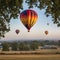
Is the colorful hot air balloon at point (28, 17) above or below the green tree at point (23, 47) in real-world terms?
above

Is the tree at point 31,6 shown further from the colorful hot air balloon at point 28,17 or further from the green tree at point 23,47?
the green tree at point 23,47

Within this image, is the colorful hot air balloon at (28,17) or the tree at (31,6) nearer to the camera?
the tree at (31,6)

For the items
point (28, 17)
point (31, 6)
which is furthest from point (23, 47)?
point (31, 6)

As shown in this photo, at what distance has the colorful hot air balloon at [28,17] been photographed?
101 feet

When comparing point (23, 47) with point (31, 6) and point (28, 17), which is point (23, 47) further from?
point (31, 6)

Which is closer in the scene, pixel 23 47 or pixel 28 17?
pixel 28 17

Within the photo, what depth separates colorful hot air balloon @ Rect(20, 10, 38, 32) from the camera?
101 ft

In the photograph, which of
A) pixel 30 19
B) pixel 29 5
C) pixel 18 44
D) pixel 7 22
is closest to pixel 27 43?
pixel 18 44

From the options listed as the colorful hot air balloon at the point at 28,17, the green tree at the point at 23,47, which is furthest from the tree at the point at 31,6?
the green tree at the point at 23,47

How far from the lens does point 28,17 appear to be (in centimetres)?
3128

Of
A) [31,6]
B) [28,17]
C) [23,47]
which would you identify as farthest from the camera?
[23,47]

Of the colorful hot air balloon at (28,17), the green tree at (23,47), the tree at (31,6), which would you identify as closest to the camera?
the tree at (31,6)

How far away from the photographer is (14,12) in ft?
82.5

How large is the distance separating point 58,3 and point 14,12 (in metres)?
3.77
